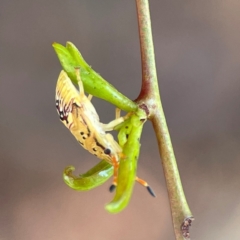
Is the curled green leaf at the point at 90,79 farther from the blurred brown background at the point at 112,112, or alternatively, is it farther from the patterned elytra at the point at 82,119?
the blurred brown background at the point at 112,112

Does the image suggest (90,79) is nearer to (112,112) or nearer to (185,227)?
(185,227)

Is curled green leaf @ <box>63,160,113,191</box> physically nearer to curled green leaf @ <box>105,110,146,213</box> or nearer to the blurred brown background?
curled green leaf @ <box>105,110,146,213</box>

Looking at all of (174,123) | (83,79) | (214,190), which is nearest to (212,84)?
(174,123)

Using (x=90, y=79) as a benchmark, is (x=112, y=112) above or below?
above

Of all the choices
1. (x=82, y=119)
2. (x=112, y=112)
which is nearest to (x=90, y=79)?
(x=82, y=119)

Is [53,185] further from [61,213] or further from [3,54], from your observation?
[3,54]

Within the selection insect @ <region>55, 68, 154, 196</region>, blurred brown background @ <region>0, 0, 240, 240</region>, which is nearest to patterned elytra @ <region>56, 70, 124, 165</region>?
insect @ <region>55, 68, 154, 196</region>

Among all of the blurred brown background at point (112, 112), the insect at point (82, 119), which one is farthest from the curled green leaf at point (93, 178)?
the blurred brown background at point (112, 112)
